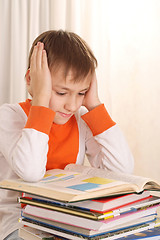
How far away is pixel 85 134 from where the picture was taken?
54.2 inches

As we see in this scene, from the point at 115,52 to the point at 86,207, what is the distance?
1391mm

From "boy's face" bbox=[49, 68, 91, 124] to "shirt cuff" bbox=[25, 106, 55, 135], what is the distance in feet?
0.31

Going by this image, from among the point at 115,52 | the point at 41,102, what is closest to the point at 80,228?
the point at 41,102

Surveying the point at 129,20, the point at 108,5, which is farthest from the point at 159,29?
the point at 108,5

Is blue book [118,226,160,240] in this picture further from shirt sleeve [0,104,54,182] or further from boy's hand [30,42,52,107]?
boy's hand [30,42,52,107]

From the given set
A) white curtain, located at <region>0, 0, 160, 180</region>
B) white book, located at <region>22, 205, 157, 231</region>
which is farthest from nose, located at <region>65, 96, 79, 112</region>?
white curtain, located at <region>0, 0, 160, 180</region>

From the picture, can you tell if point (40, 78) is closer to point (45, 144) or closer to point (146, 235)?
A: point (45, 144)

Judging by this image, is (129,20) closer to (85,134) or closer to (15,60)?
(15,60)

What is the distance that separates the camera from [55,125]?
1.31 metres

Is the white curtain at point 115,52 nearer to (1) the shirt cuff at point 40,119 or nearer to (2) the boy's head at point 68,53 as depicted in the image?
(2) the boy's head at point 68,53

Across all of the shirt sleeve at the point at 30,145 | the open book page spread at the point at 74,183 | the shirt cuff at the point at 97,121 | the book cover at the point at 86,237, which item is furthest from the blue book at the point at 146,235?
the shirt cuff at the point at 97,121

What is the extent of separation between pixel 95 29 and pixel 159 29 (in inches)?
14.8

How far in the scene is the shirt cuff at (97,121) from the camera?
1.28 meters

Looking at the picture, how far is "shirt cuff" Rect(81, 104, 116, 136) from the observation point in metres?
1.28
